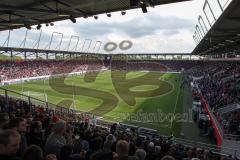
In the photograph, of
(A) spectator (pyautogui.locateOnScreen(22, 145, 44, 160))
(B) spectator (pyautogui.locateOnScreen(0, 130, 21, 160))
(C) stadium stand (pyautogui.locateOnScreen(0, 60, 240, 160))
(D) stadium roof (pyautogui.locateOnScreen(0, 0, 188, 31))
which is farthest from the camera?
(D) stadium roof (pyautogui.locateOnScreen(0, 0, 188, 31))

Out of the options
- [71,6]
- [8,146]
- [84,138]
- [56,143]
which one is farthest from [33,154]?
[71,6]

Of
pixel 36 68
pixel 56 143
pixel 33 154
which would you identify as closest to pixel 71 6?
pixel 56 143

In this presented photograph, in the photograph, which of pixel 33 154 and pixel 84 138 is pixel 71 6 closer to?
pixel 84 138

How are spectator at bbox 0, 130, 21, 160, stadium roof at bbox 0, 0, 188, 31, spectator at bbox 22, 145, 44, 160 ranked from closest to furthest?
spectator at bbox 0, 130, 21, 160 < spectator at bbox 22, 145, 44, 160 < stadium roof at bbox 0, 0, 188, 31

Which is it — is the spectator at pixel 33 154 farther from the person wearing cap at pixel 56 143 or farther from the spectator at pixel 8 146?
the person wearing cap at pixel 56 143

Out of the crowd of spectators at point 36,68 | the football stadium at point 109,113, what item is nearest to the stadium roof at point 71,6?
the football stadium at point 109,113

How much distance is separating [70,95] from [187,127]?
2033cm

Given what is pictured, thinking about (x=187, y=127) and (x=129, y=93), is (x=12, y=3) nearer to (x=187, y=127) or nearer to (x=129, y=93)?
(x=187, y=127)

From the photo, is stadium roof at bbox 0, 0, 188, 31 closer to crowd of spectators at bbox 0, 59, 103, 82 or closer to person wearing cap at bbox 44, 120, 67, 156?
person wearing cap at bbox 44, 120, 67, 156

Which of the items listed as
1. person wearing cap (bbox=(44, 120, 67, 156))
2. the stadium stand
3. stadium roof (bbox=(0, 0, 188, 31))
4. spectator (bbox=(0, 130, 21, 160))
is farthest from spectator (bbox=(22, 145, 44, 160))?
stadium roof (bbox=(0, 0, 188, 31))

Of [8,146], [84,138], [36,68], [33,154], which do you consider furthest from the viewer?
[36,68]

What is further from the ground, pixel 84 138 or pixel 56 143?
pixel 56 143

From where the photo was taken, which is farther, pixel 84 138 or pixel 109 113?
pixel 109 113

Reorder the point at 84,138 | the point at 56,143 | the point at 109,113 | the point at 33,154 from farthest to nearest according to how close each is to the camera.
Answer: the point at 109,113 < the point at 84,138 < the point at 56,143 < the point at 33,154
